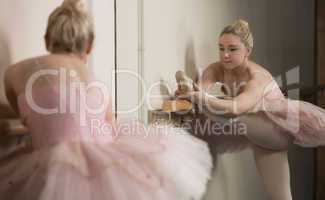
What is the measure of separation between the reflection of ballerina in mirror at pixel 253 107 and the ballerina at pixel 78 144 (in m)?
0.22

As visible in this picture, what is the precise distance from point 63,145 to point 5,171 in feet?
0.31

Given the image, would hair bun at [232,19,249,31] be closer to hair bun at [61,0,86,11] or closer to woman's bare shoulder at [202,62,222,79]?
woman's bare shoulder at [202,62,222,79]

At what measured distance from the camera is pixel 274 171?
1.03 meters

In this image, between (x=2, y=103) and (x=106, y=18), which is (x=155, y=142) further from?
(x=106, y=18)

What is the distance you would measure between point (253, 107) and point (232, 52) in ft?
0.43

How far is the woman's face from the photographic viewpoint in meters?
0.98

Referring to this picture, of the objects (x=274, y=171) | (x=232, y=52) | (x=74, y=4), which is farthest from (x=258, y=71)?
(x=74, y=4)

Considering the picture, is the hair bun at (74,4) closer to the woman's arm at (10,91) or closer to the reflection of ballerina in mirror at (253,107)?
the woman's arm at (10,91)

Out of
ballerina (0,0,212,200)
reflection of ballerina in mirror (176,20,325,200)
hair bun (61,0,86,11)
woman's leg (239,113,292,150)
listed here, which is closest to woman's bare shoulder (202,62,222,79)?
reflection of ballerina in mirror (176,20,325,200)

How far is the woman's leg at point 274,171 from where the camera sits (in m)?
1.02

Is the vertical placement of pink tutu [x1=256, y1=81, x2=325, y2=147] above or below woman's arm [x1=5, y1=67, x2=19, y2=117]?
below

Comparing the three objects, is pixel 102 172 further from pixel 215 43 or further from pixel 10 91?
pixel 215 43

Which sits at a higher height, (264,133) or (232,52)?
(232,52)

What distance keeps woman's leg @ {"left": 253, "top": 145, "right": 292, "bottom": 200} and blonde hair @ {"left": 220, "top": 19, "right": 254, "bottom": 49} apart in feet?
0.78
